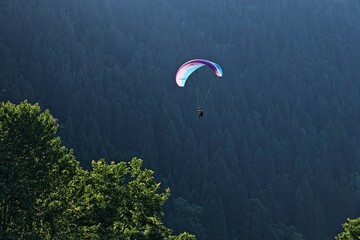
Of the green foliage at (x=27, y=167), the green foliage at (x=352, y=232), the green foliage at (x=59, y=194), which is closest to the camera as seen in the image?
the green foliage at (x=27, y=167)

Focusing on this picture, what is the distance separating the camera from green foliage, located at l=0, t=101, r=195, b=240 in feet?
88.7

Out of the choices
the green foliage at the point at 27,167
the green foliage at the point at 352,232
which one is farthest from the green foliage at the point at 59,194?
the green foliage at the point at 352,232

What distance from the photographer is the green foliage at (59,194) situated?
1064 inches

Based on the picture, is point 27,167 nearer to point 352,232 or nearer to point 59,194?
point 59,194

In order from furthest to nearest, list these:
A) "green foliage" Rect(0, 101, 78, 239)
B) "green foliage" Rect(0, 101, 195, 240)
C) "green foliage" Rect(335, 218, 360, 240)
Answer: "green foliage" Rect(335, 218, 360, 240) → "green foliage" Rect(0, 101, 195, 240) → "green foliage" Rect(0, 101, 78, 239)

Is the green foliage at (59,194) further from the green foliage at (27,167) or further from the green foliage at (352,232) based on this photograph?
the green foliage at (352,232)

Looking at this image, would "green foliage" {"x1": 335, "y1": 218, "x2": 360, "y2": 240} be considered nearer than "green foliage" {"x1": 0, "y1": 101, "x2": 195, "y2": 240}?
No

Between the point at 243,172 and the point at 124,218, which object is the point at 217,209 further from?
the point at 124,218

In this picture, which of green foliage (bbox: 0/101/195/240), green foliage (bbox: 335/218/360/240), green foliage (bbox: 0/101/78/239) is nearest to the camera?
green foliage (bbox: 0/101/78/239)

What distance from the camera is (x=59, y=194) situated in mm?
28906

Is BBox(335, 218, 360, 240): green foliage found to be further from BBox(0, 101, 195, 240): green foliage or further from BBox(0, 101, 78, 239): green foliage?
BBox(0, 101, 78, 239): green foliage

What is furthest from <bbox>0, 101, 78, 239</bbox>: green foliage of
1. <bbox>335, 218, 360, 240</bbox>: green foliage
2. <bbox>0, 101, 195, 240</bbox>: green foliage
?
<bbox>335, 218, 360, 240</bbox>: green foliage

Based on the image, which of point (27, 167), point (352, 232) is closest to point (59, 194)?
point (27, 167)

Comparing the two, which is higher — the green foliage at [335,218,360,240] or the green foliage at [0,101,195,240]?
the green foliage at [335,218,360,240]
